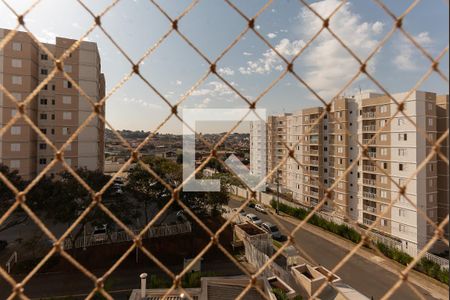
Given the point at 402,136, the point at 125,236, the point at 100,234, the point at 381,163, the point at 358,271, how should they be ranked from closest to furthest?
1. the point at 358,271
2. the point at 100,234
3. the point at 125,236
4. the point at 402,136
5. the point at 381,163

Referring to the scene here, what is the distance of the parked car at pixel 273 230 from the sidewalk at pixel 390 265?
111cm

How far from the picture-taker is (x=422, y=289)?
5.53m

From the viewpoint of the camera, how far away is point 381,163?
812 centimetres

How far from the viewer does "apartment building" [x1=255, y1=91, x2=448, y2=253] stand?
A: 23.4 ft

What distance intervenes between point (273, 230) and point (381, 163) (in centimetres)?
386

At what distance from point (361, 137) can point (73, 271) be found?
9018 mm

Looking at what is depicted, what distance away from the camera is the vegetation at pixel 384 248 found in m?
5.91

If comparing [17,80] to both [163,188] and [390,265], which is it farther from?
[390,265]

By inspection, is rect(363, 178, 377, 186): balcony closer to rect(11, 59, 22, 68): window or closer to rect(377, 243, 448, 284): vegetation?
rect(377, 243, 448, 284): vegetation

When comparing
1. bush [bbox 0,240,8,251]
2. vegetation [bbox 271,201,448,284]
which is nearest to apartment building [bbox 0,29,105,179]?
bush [bbox 0,240,8,251]

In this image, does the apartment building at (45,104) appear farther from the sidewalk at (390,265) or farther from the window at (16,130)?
the sidewalk at (390,265)

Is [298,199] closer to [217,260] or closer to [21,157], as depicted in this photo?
[217,260]

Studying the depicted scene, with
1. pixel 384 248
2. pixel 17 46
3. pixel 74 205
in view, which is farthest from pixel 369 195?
pixel 17 46

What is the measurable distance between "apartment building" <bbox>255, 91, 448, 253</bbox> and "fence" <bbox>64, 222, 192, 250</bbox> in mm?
3867
